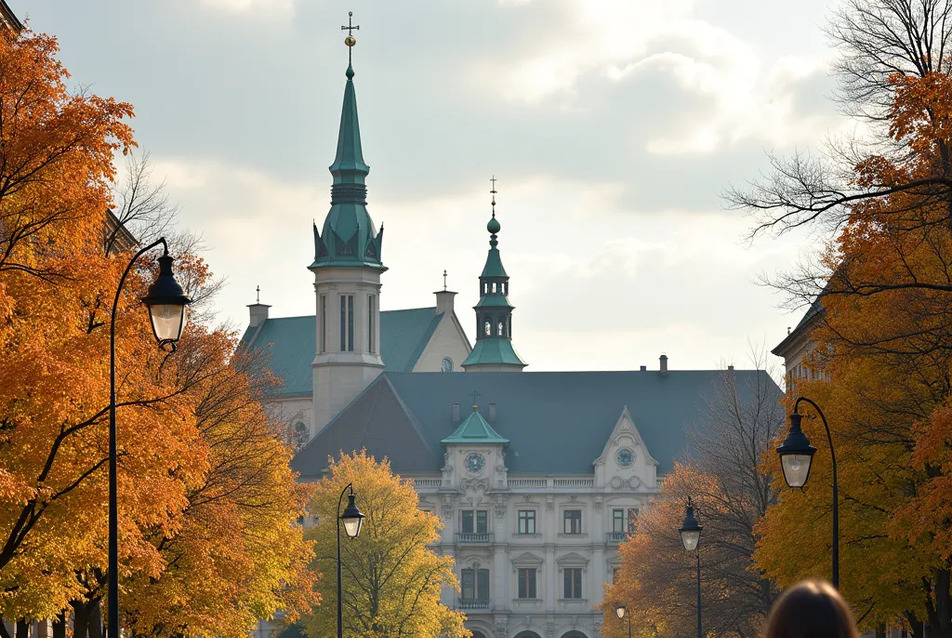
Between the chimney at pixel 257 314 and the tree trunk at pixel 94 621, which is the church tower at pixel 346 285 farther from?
the tree trunk at pixel 94 621

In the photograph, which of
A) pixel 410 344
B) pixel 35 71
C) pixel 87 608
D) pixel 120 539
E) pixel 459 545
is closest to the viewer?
pixel 35 71

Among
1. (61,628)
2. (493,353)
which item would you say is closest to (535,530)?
(493,353)

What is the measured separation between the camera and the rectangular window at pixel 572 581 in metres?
120

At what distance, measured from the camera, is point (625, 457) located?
12000cm

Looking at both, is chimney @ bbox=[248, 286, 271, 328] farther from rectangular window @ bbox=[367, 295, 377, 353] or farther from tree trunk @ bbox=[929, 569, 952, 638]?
tree trunk @ bbox=[929, 569, 952, 638]

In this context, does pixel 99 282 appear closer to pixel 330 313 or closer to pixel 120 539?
pixel 120 539

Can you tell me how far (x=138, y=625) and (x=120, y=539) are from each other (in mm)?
8958

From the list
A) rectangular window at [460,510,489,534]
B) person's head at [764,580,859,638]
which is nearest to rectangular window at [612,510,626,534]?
rectangular window at [460,510,489,534]

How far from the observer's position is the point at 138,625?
33.5 metres

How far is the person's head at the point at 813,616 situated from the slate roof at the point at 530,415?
368 feet

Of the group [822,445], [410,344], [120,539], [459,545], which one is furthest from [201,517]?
[410,344]

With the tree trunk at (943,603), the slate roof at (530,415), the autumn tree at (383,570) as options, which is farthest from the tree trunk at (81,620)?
the slate roof at (530,415)

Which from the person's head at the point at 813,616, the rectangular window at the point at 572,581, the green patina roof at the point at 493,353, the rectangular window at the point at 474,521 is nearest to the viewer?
the person's head at the point at 813,616

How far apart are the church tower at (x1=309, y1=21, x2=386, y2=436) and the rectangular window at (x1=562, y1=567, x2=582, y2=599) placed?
20674 mm
